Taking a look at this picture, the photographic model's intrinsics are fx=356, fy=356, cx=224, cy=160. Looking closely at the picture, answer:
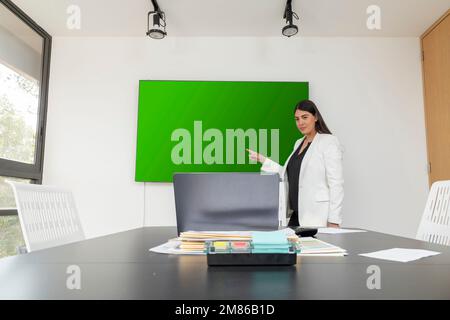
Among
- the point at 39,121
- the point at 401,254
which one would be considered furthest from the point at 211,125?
the point at 401,254

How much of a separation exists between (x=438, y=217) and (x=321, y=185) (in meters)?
0.96

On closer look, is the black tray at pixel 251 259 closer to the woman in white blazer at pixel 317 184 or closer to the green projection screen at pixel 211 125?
the woman in white blazer at pixel 317 184

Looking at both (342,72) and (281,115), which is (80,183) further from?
(342,72)

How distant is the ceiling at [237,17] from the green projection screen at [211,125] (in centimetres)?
51

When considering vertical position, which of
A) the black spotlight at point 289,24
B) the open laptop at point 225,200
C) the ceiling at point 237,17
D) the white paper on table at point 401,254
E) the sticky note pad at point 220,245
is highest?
the ceiling at point 237,17

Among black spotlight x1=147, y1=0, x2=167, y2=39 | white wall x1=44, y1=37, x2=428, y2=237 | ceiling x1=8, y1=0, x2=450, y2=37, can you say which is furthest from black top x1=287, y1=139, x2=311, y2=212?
black spotlight x1=147, y1=0, x2=167, y2=39

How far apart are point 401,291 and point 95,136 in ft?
10.7

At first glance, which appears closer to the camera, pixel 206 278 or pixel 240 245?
pixel 206 278

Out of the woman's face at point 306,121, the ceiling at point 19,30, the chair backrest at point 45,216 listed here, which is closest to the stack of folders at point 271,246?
the chair backrest at point 45,216

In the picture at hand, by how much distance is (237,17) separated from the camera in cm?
311

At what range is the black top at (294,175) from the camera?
2.64 meters

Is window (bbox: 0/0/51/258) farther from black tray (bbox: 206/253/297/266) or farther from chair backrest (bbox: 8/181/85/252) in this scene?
black tray (bbox: 206/253/297/266)

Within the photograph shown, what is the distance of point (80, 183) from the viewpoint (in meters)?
3.35

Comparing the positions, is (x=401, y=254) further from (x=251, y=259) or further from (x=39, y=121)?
(x=39, y=121)
